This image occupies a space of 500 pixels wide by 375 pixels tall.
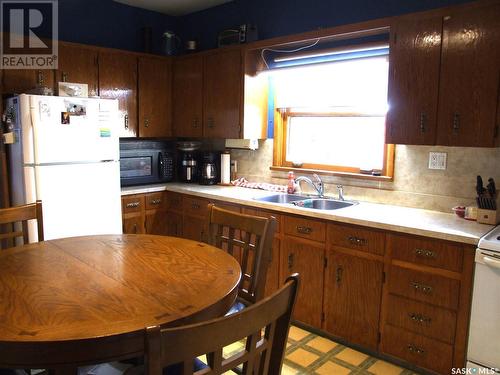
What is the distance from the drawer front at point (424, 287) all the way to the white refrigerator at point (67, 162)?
2135mm

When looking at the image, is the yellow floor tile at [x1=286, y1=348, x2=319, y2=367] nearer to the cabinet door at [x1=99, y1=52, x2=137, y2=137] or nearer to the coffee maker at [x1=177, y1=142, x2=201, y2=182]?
the coffee maker at [x1=177, y1=142, x2=201, y2=182]

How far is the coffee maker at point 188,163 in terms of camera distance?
4.09 m

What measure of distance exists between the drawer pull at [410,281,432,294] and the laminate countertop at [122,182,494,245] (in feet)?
0.95

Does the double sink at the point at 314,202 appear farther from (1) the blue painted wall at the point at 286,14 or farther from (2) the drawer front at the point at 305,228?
(1) the blue painted wall at the point at 286,14

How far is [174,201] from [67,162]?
107cm

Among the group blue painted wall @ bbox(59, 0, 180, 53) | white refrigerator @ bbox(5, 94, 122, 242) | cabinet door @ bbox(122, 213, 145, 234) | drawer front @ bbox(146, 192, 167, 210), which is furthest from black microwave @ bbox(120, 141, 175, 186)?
blue painted wall @ bbox(59, 0, 180, 53)

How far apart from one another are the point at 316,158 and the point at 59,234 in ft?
6.84

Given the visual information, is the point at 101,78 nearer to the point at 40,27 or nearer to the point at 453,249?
the point at 40,27

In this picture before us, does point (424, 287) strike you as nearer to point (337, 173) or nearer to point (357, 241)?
point (357, 241)

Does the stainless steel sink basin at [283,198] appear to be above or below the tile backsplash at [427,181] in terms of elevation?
below

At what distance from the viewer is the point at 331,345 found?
8.70 feet

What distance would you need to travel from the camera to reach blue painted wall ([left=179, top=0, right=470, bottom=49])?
289 cm

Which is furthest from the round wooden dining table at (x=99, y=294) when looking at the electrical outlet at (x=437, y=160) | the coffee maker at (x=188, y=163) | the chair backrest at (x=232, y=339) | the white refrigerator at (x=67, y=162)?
the coffee maker at (x=188, y=163)

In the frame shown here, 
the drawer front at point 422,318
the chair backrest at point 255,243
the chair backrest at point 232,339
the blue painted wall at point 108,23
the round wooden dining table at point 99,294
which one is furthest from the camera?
the blue painted wall at point 108,23
